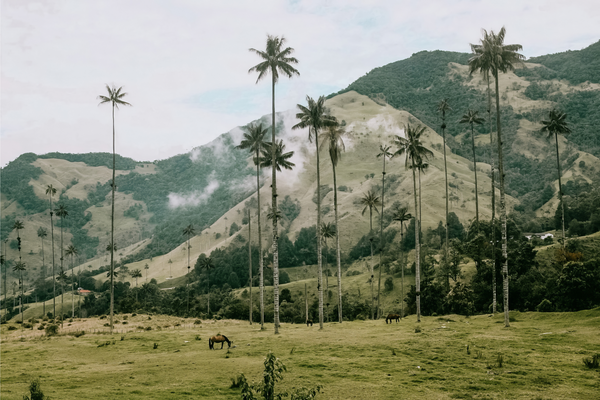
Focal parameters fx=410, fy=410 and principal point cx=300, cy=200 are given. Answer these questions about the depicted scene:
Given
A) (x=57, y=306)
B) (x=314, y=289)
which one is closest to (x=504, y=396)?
(x=314, y=289)

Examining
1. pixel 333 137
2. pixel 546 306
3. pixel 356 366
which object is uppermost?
pixel 333 137

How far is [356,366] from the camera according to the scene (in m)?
22.2

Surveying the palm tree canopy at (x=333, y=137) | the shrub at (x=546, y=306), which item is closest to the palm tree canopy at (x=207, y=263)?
the palm tree canopy at (x=333, y=137)

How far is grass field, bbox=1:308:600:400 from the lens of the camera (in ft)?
57.3

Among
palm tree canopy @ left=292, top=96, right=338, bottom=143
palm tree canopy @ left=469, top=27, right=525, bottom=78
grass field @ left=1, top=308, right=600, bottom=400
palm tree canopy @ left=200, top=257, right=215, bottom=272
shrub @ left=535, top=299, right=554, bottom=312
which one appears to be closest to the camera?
grass field @ left=1, top=308, right=600, bottom=400

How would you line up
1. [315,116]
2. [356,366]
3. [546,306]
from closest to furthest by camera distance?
1. [356,366]
2. [315,116]
3. [546,306]

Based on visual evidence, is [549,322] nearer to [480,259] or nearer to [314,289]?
[480,259]

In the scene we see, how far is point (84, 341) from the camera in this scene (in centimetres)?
3816

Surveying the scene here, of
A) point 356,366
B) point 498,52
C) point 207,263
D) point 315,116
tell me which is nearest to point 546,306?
point 498,52

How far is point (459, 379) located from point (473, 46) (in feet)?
113

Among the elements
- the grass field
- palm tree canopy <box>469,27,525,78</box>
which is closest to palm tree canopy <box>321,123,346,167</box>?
palm tree canopy <box>469,27,525,78</box>

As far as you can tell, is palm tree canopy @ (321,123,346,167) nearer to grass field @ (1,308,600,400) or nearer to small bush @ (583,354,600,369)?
grass field @ (1,308,600,400)

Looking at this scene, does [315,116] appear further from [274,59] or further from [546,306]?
[546,306]

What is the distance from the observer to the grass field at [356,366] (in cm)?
1747
